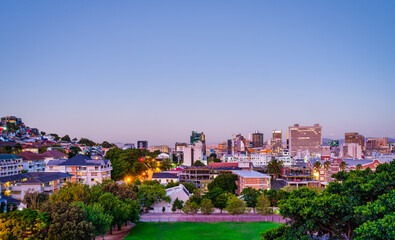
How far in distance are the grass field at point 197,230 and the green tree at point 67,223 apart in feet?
31.5

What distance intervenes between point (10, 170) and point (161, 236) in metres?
47.0

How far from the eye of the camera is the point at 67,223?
86.6ft

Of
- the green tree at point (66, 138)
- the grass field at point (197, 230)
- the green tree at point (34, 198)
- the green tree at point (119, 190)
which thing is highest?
the green tree at point (66, 138)

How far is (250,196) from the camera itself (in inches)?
1977

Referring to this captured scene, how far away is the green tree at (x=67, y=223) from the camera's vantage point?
85.0 feet

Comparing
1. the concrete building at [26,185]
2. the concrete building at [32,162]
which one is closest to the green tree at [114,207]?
the concrete building at [26,185]

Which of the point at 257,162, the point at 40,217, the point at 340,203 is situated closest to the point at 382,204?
the point at 340,203

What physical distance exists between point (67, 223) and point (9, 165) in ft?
163

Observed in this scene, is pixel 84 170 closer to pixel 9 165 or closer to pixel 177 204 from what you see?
pixel 9 165

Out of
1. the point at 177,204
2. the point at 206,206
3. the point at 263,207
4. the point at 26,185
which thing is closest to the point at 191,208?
the point at 206,206

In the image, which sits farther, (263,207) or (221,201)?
(221,201)

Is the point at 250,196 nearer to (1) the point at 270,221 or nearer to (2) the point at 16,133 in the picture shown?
(1) the point at 270,221

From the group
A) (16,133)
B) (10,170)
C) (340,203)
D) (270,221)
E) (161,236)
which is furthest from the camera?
(16,133)

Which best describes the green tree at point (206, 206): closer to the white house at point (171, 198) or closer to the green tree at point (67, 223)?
the white house at point (171, 198)
